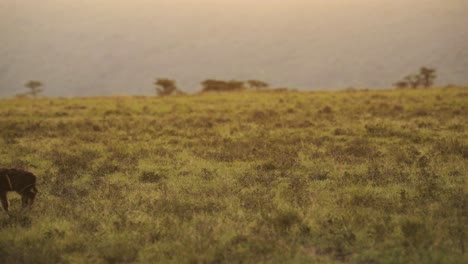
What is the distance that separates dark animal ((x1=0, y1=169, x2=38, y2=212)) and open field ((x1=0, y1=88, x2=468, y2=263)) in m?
0.32

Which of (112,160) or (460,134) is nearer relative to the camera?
(112,160)

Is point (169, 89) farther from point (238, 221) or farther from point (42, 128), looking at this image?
point (238, 221)

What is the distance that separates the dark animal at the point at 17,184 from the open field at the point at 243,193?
0.32 metres

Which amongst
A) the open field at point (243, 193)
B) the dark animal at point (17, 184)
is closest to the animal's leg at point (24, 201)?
the dark animal at point (17, 184)

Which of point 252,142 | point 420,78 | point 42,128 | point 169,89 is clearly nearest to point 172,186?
point 252,142

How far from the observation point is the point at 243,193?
32.8 ft

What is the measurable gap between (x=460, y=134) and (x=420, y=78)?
4556cm

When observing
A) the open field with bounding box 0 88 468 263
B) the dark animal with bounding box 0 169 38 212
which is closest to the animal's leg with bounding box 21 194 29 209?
the dark animal with bounding box 0 169 38 212

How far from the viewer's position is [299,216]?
323 inches

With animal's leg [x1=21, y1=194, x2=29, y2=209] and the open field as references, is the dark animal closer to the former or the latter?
animal's leg [x1=21, y1=194, x2=29, y2=209]

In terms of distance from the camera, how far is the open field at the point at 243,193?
23.2ft

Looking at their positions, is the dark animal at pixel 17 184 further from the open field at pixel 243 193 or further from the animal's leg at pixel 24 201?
the open field at pixel 243 193

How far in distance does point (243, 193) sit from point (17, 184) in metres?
3.87

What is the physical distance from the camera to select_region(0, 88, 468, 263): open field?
7066mm
